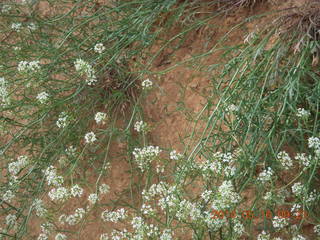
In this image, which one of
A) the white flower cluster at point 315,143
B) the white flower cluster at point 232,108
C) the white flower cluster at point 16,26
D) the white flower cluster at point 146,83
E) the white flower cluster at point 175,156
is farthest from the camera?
the white flower cluster at point 16,26

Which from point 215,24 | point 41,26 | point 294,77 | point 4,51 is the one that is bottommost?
point 294,77

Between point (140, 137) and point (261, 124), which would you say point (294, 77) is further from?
point (140, 137)

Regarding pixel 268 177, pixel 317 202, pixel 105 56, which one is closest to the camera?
pixel 268 177

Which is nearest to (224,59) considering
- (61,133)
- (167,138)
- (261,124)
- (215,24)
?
(215,24)

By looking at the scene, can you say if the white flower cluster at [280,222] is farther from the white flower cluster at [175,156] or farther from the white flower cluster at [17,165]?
the white flower cluster at [17,165]

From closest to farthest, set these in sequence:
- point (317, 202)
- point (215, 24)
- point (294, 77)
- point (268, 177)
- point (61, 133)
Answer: point (268, 177)
point (317, 202)
point (294, 77)
point (61, 133)
point (215, 24)

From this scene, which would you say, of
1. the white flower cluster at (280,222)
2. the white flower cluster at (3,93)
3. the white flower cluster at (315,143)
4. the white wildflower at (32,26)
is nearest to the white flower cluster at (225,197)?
the white flower cluster at (280,222)

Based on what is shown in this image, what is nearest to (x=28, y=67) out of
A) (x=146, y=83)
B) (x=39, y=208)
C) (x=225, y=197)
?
(x=146, y=83)

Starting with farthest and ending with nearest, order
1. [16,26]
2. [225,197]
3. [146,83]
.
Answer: [16,26]
[146,83]
[225,197]

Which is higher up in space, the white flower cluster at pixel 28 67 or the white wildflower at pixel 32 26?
the white wildflower at pixel 32 26

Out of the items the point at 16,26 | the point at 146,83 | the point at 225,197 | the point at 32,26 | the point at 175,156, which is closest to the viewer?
the point at 225,197

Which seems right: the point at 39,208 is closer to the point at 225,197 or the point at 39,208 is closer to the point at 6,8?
the point at 225,197
